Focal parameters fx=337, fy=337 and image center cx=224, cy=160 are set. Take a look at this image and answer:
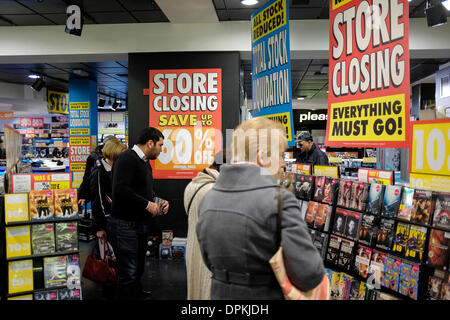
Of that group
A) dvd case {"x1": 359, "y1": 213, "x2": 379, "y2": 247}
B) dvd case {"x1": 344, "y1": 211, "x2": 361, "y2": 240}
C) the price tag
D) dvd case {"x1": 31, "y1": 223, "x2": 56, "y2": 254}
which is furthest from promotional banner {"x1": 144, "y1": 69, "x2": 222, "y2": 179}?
dvd case {"x1": 359, "y1": 213, "x2": 379, "y2": 247}

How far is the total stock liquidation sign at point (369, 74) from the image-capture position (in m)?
1.96

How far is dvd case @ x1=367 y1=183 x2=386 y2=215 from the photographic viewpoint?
6.65 ft

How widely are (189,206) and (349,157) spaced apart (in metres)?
8.74

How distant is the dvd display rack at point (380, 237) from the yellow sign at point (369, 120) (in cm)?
31

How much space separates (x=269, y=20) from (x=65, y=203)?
8.11ft

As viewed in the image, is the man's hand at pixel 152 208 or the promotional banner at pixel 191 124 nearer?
the man's hand at pixel 152 208

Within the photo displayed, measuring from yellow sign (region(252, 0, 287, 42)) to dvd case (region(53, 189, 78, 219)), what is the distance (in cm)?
227

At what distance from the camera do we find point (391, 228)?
194cm

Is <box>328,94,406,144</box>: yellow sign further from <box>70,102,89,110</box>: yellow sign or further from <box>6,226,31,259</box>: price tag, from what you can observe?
<box>70,102,89,110</box>: yellow sign

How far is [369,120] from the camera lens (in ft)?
7.11

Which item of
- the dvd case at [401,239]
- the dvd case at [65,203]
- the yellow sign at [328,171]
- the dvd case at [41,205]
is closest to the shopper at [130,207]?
the dvd case at [65,203]
